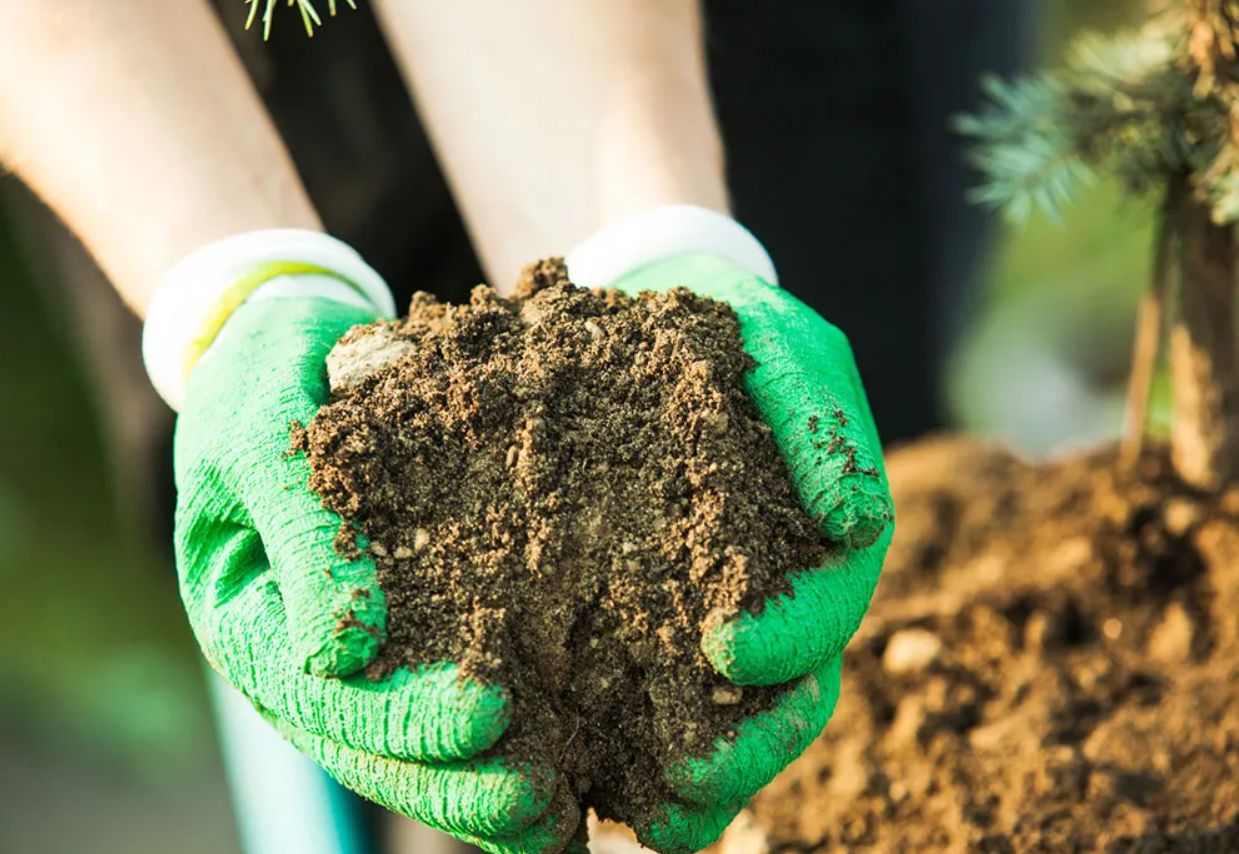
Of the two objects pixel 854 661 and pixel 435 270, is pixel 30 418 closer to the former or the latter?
pixel 435 270

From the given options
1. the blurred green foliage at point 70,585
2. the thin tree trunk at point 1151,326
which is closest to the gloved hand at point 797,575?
the thin tree trunk at point 1151,326

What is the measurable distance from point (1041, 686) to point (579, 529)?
67 centimetres

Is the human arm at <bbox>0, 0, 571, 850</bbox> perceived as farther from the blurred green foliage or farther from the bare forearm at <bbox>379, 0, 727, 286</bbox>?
the blurred green foliage

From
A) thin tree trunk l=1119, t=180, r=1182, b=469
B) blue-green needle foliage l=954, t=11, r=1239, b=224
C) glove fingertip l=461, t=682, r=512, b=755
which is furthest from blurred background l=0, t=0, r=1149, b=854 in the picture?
glove fingertip l=461, t=682, r=512, b=755

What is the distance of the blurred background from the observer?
274cm

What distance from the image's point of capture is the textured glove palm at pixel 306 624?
0.72 metres

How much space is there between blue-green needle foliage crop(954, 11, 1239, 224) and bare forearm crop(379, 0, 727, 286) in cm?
39

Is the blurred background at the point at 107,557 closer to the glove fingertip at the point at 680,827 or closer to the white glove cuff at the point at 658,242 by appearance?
the white glove cuff at the point at 658,242

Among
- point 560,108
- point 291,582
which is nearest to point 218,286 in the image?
point 291,582

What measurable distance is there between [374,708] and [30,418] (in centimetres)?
245

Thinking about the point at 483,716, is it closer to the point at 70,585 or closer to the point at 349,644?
the point at 349,644

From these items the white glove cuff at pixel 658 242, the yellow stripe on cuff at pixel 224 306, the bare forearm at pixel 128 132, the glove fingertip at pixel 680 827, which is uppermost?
the bare forearm at pixel 128 132

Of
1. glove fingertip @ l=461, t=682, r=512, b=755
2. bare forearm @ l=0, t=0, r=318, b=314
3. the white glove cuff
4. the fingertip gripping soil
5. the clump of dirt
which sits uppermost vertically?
bare forearm @ l=0, t=0, r=318, b=314

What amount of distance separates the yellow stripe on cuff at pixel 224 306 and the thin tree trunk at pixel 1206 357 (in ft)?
3.50
